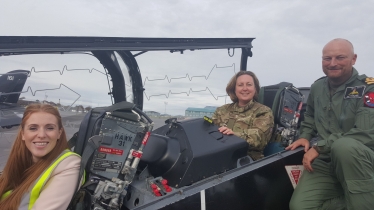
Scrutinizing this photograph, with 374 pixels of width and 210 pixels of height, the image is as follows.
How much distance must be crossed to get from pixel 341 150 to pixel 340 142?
0.18ft

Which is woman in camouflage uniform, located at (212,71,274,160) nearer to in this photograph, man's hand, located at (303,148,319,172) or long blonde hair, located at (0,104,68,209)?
man's hand, located at (303,148,319,172)

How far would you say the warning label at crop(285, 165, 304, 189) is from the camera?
7.04 feet

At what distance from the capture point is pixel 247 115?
2.72 metres

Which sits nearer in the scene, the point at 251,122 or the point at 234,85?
the point at 251,122

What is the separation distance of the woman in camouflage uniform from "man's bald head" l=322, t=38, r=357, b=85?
2.07ft

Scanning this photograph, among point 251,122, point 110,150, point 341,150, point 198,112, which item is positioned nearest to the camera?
point 110,150

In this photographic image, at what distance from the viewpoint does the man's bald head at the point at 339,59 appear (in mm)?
2141

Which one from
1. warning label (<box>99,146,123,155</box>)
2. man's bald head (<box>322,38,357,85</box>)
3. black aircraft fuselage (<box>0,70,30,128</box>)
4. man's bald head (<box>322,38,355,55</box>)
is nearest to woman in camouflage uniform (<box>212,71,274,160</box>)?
man's bald head (<box>322,38,357,85</box>)

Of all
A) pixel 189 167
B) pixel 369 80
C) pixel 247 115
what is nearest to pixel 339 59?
pixel 369 80

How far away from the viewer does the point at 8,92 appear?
7.71ft

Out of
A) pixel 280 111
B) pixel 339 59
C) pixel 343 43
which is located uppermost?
pixel 343 43

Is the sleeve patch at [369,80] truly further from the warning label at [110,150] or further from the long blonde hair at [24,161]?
the long blonde hair at [24,161]

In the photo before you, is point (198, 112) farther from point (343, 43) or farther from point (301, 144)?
point (343, 43)

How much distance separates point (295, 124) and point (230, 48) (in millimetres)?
933
